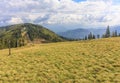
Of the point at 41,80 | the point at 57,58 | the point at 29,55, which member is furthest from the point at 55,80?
A: the point at 29,55

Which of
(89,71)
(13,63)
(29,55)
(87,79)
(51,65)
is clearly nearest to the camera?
(87,79)

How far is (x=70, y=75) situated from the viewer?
114 ft

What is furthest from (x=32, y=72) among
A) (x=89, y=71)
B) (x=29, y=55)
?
(x=29, y=55)

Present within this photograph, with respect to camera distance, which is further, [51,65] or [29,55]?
[29,55]

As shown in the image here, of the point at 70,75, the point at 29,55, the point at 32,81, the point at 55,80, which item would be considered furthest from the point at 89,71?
the point at 29,55

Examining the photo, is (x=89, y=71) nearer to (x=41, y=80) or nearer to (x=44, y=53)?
(x=41, y=80)

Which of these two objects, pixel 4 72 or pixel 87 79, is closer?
pixel 87 79

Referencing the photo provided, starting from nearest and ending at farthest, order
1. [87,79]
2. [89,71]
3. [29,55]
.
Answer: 1. [87,79]
2. [89,71]
3. [29,55]

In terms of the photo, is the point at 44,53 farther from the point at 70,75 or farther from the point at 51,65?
the point at 70,75

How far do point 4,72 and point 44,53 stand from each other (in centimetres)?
1564

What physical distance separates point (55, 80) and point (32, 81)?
3.44 m

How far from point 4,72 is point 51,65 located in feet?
27.6

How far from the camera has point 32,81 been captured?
33.2m

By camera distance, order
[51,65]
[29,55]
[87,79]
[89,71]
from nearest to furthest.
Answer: [87,79]
[89,71]
[51,65]
[29,55]
